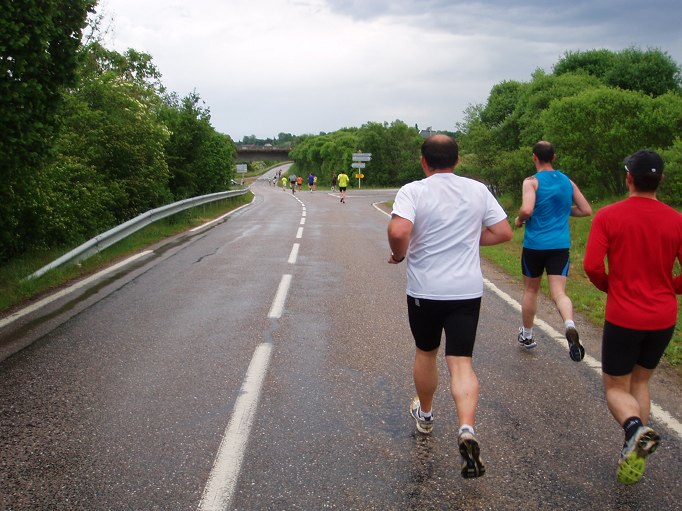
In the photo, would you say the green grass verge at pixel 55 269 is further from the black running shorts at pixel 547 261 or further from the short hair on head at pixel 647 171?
the short hair on head at pixel 647 171

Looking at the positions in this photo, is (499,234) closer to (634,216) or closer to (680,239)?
(634,216)

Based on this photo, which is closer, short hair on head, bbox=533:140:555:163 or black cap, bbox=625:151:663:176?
black cap, bbox=625:151:663:176

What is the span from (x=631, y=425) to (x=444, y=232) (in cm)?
145

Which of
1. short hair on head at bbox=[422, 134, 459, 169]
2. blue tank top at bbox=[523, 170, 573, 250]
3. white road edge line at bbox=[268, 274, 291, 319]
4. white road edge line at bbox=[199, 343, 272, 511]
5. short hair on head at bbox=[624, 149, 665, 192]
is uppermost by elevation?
short hair on head at bbox=[422, 134, 459, 169]

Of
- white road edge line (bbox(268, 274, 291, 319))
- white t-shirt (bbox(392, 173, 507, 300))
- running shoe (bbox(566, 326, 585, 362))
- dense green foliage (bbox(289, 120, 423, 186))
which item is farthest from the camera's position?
dense green foliage (bbox(289, 120, 423, 186))

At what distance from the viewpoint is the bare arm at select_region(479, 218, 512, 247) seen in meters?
3.59

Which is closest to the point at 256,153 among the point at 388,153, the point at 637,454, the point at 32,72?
the point at 388,153

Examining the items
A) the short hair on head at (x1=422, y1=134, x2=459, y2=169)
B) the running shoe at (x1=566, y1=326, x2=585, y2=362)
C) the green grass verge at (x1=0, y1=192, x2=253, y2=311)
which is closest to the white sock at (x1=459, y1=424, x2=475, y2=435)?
the short hair on head at (x1=422, y1=134, x2=459, y2=169)

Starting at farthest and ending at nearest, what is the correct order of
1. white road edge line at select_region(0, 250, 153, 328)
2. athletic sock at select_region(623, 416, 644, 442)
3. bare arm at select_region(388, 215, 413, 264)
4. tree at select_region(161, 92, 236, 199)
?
tree at select_region(161, 92, 236, 199) < white road edge line at select_region(0, 250, 153, 328) < bare arm at select_region(388, 215, 413, 264) < athletic sock at select_region(623, 416, 644, 442)

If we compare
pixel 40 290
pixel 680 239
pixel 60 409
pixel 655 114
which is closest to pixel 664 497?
pixel 680 239

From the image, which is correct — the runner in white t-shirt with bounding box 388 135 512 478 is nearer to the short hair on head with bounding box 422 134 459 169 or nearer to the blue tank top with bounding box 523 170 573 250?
the short hair on head with bounding box 422 134 459 169

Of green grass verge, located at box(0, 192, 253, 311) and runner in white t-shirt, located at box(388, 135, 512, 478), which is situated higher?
runner in white t-shirt, located at box(388, 135, 512, 478)

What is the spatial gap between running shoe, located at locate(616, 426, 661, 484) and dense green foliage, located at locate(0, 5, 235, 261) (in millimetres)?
6784

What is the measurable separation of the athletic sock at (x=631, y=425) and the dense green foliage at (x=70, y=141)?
264 inches
